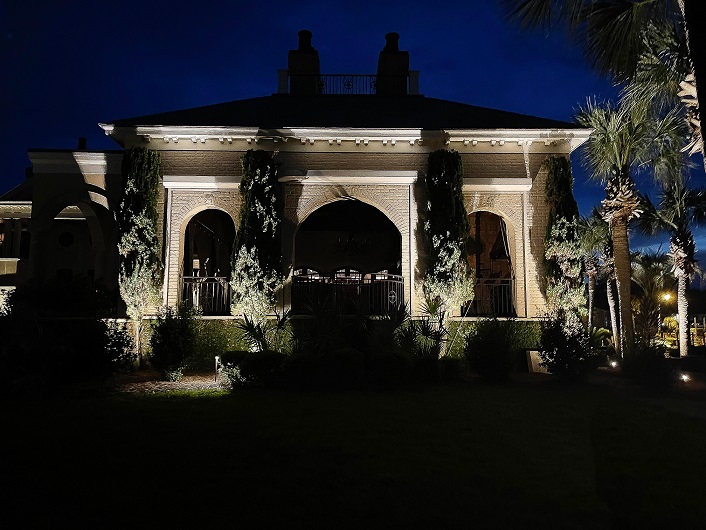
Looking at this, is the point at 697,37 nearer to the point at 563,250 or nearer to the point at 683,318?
the point at 563,250

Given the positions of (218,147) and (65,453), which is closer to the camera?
(65,453)

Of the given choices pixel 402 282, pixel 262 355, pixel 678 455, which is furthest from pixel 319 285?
pixel 678 455

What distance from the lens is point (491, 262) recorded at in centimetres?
2269

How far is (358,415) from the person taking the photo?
924 cm

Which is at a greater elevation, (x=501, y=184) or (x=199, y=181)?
(x=199, y=181)

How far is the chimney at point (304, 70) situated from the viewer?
23781 mm

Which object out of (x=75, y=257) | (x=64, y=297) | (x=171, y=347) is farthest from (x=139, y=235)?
(x=75, y=257)

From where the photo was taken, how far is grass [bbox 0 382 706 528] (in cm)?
490

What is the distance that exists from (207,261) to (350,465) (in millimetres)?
17943

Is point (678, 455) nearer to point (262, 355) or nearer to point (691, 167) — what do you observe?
point (262, 355)

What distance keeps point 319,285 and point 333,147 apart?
3943 millimetres

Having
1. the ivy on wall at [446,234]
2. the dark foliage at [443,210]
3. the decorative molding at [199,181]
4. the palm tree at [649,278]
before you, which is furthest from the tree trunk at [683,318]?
the decorative molding at [199,181]

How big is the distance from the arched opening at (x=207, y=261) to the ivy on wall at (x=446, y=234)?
229 inches

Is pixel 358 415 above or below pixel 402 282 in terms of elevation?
below
